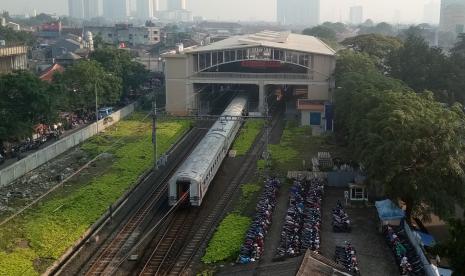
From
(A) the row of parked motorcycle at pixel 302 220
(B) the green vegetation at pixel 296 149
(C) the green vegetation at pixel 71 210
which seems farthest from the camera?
(B) the green vegetation at pixel 296 149

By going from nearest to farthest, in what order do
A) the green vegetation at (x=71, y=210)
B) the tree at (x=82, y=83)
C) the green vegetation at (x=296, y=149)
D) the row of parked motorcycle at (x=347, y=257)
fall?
the row of parked motorcycle at (x=347, y=257), the green vegetation at (x=71, y=210), the green vegetation at (x=296, y=149), the tree at (x=82, y=83)

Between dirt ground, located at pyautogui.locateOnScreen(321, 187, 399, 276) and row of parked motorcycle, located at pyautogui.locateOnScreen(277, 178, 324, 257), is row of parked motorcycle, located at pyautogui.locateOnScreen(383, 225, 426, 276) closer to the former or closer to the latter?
dirt ground, located at pyautogui.locateOnScreen(321, 187, 399, 276)

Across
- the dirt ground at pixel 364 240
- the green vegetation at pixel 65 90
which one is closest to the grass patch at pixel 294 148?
the dirt ground at pixel 364 240

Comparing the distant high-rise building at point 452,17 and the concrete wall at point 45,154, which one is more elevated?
the distant high-rise building at point 452,17

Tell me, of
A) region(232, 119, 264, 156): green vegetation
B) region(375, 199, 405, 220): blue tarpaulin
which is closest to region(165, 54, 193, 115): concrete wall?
region(232, 119, 264, 156): green vegetation

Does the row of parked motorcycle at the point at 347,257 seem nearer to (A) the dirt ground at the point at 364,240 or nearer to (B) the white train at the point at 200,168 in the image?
(A) the dirt ground at the point at 364,240

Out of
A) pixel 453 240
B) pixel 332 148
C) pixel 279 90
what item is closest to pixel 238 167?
pixel 332 148
